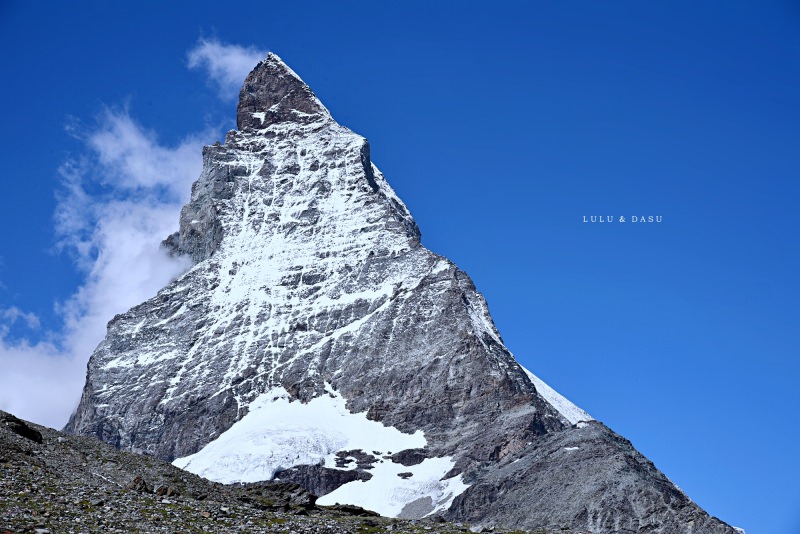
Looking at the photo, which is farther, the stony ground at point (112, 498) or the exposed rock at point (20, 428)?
the exposed rock at point (20, 428)

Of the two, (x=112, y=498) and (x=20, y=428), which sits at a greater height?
Answer: (x=20, y=428)

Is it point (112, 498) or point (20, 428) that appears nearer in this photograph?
point (112, 498)

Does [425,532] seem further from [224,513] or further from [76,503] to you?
[76,503]

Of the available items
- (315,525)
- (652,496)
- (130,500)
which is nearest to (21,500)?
(130,500)

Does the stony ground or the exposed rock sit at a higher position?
the exposed rock

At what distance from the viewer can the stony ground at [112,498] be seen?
261 feet

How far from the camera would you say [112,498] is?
8706 cm

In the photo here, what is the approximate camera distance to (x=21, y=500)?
81438 mm

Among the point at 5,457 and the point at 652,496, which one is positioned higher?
the point at 652,496

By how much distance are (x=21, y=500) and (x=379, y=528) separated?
32518 millimetres

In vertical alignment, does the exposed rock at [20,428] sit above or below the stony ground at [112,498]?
above

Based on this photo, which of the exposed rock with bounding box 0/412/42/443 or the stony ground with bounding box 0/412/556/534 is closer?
the stony ground with bounding box 0/412/556/534

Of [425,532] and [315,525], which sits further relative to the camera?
[425,532]

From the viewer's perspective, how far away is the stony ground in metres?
79.7
